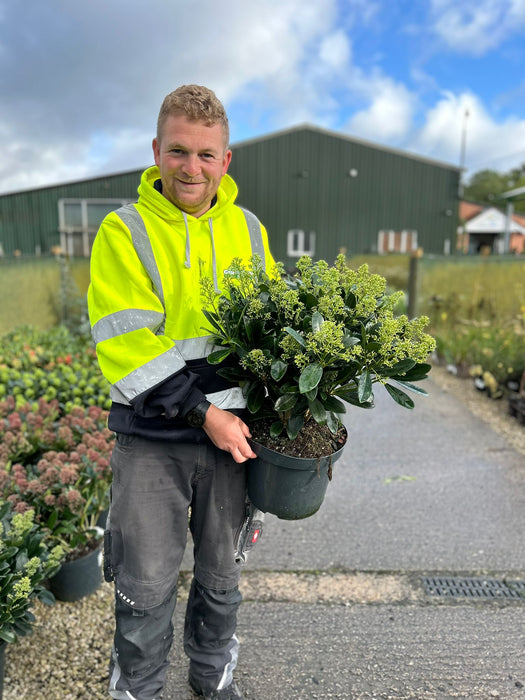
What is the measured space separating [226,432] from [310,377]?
1.04 ft

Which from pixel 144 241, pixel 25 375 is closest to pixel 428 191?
pixel 25 375

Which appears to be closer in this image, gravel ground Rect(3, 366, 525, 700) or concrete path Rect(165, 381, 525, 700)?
gravel ground Rect(3, 366, 525, 700)

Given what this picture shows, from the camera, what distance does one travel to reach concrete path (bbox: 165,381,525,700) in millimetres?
2033

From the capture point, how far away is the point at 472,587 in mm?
2607

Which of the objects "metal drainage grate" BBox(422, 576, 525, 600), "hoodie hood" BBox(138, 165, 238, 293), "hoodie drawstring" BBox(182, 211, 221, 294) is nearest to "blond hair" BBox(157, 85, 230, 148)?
"hoodie hood" BBox(138, 165, 238, 293)

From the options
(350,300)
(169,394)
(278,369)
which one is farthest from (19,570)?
(350,300)

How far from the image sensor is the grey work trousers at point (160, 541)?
1.64m

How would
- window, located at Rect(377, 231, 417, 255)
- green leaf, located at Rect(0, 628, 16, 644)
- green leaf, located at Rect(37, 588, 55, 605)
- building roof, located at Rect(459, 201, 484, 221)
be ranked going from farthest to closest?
1. building roof, located at Rect(459, 201, 484, 221)
2. window, located at Rect(377, 231, 417, 255)
3. green leaf, located at Rect(37, 588, 55, 605)
4. green leaf, located at Rect(0, 628, 16, 644)

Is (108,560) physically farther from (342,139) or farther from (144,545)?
(342,139)

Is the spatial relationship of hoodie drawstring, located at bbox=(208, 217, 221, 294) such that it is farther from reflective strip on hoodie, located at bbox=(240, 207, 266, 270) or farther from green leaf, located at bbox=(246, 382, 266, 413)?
green leaf, located at bbox=(246, 382, 266, 413)

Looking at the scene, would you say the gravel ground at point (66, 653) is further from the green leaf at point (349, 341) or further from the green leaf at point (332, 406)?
the green leaf at point (349, 341)

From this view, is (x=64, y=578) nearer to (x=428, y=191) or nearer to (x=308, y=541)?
(x=308, y=541)

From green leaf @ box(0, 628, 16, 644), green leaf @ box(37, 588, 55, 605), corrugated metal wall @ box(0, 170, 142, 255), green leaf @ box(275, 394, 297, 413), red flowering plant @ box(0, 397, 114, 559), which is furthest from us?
corrugated metal wall @ box(0, 170, 142, 255)

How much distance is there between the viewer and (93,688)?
6.39 feet
